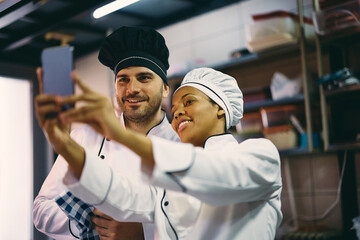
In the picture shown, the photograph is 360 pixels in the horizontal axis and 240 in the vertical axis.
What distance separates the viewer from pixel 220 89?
1476mm

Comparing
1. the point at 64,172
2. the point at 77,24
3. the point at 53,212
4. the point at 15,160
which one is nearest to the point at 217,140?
the point at 64,172

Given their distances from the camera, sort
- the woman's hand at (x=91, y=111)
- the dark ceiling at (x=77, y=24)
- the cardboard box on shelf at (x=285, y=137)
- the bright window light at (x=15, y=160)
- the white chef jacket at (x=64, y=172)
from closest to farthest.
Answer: the woman's hand at (x=91, y=111) → the white chef jacket at (x=64, y=172) → the cardboard box on shelf at (x=285, y=137) → the dark ceiling at (x=77, y=24) → the bright window light at (x=15, y=160)

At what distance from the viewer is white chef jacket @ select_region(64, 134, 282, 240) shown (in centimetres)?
97

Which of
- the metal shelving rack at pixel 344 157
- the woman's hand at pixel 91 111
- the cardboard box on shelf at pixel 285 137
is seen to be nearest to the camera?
the woman's hand at pixel 91 111

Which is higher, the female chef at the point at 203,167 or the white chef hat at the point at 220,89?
the white chef hat at the point at 220,89

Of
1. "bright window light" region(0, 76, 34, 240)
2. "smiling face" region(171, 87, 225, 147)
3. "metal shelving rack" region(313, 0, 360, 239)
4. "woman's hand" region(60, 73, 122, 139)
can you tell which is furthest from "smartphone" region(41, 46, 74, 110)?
"bright window light" region(0, 76, 34, 240)

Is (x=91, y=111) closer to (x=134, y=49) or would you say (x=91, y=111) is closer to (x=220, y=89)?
(x=220, y=89)

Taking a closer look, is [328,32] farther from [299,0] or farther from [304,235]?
[304,235]

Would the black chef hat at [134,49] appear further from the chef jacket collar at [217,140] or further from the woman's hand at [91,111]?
the woman's hand at [91,111]

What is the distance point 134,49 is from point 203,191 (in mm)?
894

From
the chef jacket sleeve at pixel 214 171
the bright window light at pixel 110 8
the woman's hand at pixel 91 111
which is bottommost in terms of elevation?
the chef jacket sleeve at pixel 214 171

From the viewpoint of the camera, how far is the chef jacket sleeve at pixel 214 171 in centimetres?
96

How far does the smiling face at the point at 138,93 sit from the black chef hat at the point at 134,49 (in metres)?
0.03

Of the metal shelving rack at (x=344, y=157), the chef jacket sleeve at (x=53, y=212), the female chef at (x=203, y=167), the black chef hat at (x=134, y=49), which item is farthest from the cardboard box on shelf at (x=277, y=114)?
the chef jacket sleeve at (x=53, y=212)
